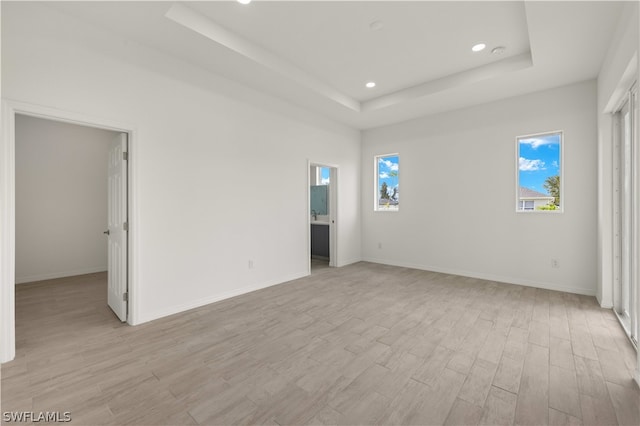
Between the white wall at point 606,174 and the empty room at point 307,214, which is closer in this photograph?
the empty room at point 307,214

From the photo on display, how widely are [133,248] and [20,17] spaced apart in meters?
2.21

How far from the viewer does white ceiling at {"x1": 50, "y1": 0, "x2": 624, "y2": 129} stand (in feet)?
8.94

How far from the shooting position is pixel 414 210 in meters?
5.77

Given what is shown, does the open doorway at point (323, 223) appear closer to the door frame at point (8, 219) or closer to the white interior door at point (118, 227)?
the white interior door at point (118, 227)

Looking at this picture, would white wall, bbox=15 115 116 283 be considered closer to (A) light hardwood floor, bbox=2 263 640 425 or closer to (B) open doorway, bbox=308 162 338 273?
(A) light hardwood floor, bbox=2 263 640 425

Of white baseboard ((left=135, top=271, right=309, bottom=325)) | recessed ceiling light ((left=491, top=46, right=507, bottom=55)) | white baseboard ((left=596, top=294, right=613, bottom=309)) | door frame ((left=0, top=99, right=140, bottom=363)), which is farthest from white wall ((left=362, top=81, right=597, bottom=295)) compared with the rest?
door frame ((left=0, top=99, right=140, bottom=363))

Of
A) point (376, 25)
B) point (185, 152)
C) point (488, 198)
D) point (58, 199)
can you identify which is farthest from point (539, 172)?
point (58, 199)

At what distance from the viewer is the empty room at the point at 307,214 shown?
2.06 meters

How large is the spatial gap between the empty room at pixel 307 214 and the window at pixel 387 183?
0.28 metres

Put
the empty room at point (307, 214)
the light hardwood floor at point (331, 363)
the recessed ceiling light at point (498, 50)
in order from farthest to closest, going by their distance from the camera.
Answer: the recessed ceiling light at point (498, 50) < the empty room at point (307, 214) < the light hardwood floor at point (331, 363)

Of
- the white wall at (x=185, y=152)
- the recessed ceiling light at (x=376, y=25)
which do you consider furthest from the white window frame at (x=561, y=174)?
the white wall at (x=185, y=152)

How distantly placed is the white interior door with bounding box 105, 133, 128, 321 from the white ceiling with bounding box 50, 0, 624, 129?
1.28 metres

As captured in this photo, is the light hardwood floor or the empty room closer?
the light hardwood floor

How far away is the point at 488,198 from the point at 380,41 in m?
3.16
